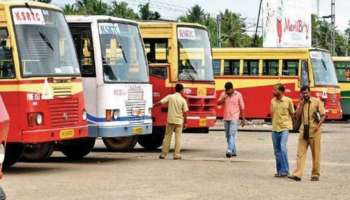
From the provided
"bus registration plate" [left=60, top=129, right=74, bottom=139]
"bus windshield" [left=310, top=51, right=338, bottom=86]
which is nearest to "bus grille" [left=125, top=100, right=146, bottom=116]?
"bus registration plate" [left=60, top=129, right=74, bottom=139]

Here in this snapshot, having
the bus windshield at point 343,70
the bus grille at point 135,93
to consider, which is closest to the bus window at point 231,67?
the bus windshield at point 343,70

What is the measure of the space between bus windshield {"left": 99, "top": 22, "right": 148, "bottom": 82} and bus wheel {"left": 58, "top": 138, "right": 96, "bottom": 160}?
6.12ft

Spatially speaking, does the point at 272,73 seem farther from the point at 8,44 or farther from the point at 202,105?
the point at 8,44

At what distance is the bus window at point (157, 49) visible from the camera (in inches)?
906

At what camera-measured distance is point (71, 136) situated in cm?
1727

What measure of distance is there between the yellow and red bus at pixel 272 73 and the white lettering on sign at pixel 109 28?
48.0 feet

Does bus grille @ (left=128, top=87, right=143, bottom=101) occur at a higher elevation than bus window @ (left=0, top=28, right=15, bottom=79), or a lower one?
lower

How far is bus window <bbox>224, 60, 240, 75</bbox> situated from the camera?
34938 millimetres

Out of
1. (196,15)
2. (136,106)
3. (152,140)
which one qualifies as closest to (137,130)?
(136,106)

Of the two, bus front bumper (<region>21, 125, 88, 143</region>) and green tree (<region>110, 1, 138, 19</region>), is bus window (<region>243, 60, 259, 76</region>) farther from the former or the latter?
green tree (<region>110, 1, 138, 19</region>)

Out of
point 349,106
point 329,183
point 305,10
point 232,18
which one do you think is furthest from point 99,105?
point 232,18

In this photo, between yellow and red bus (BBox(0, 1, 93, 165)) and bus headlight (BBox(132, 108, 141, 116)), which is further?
bus headlight (BBox(132, 108, 141, 116))

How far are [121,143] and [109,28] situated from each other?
4.25 metres

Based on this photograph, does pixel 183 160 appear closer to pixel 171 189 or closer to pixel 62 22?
pixel 62 22
